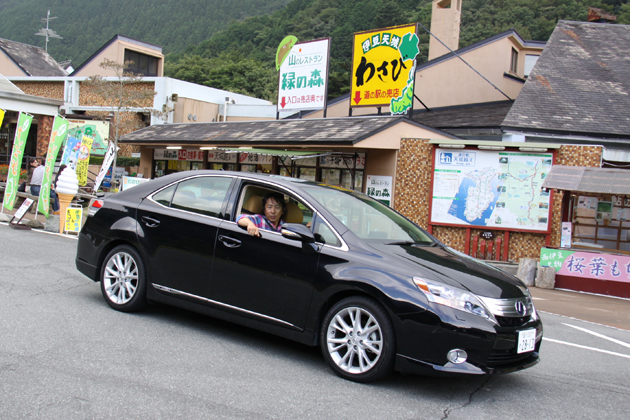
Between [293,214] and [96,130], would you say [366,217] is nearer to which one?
[293,214]

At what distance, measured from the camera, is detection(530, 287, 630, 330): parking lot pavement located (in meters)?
8.34

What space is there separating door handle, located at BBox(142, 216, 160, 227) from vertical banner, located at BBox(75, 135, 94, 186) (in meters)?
15.3

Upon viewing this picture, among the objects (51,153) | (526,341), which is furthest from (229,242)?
(51,153)

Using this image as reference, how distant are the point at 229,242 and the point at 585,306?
7.14 m

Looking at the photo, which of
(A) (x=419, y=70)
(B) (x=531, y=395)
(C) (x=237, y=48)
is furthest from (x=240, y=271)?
(C) (x=237, y=48)

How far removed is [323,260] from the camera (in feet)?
14.7

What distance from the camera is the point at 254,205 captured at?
17.3 feet

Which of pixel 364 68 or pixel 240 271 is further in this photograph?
pixel 364 68

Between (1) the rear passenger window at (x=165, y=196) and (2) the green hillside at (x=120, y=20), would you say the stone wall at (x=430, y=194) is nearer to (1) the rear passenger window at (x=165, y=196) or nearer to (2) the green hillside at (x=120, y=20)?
(1) the rear passenger window at (x=165, y=196)

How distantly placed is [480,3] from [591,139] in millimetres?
55993

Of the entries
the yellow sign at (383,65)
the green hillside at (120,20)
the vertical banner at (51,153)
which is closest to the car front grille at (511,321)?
the vertical banner at (51,153)

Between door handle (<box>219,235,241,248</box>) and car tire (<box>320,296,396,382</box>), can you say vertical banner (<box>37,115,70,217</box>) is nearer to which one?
door handle (<box>219,235,241,248</box>)

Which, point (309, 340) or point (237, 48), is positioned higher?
point (237, 48)

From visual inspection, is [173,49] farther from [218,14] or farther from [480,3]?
[480,3]
